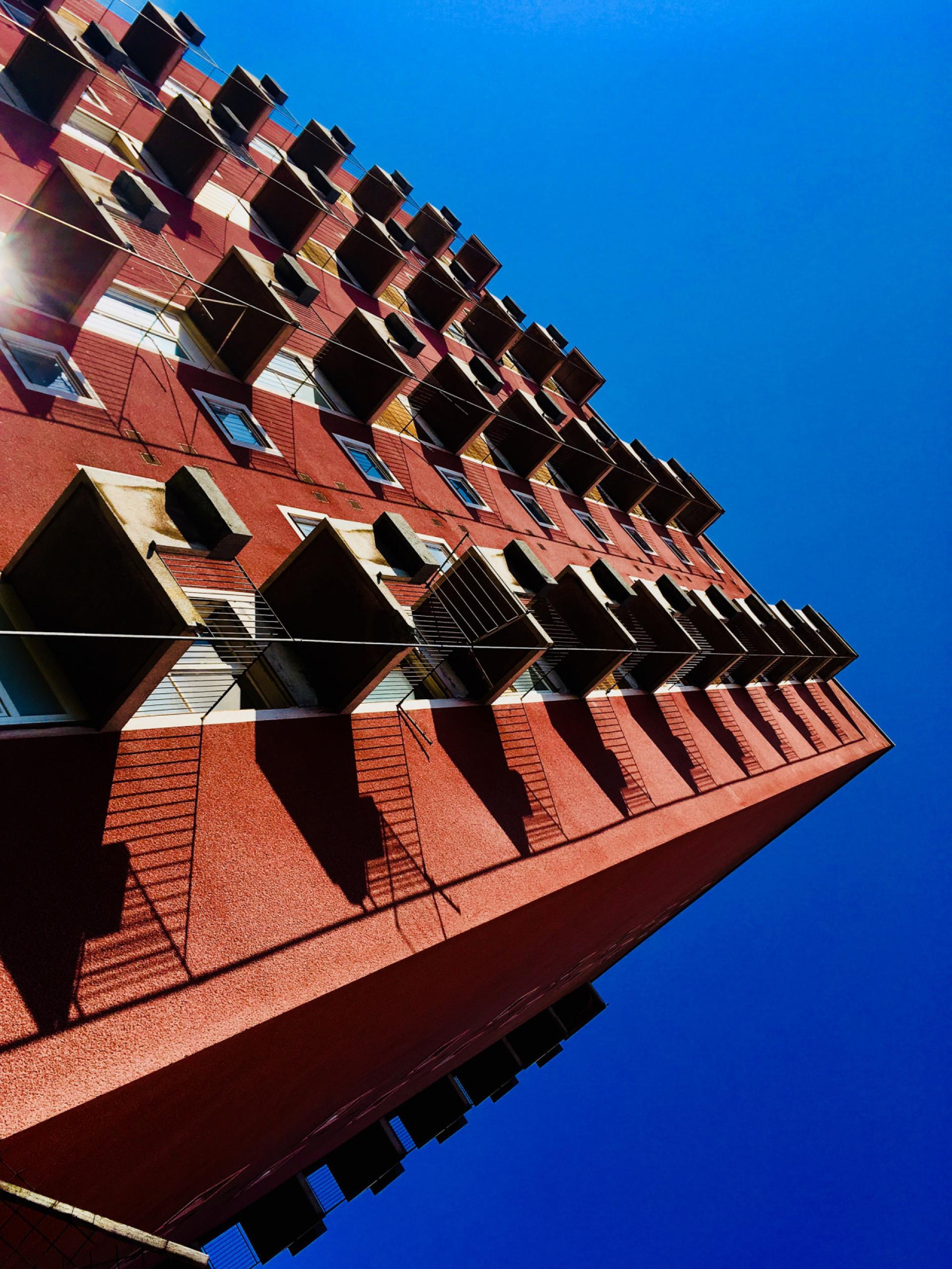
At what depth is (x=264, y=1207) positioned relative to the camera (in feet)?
65.7

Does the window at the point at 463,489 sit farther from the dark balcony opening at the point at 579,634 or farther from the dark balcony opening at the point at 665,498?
the dark balcony opening at the point at 665,498

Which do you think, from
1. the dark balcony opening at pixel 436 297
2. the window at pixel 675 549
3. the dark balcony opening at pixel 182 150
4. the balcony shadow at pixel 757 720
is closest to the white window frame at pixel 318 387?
the dark balcony opening at pixel 182 150

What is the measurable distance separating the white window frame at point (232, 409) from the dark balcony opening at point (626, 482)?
59.2 ft

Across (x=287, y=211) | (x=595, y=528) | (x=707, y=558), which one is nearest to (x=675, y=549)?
(x=707, y=558)

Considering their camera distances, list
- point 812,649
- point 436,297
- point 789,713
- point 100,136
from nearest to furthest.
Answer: point 100,136 → point 436,297 → point 789,713 → point 812,649

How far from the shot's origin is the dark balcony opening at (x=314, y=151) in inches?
997

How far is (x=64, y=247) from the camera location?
437 inches

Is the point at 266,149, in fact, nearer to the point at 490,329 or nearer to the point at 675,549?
the point at 490,329

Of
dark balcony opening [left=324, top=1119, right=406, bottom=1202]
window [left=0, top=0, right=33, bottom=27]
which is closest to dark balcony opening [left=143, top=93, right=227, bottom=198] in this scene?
window [left=0, top=0, right=33, bottom=27]

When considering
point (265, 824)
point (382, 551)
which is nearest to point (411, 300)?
point (382, 551)

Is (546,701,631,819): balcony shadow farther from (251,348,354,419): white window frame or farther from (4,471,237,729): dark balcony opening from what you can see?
(4,471,237,729): dark balcony opening

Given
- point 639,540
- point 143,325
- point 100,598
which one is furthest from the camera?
point 639,540

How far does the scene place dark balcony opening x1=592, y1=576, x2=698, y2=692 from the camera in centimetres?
2039

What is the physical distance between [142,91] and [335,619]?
17.6m
